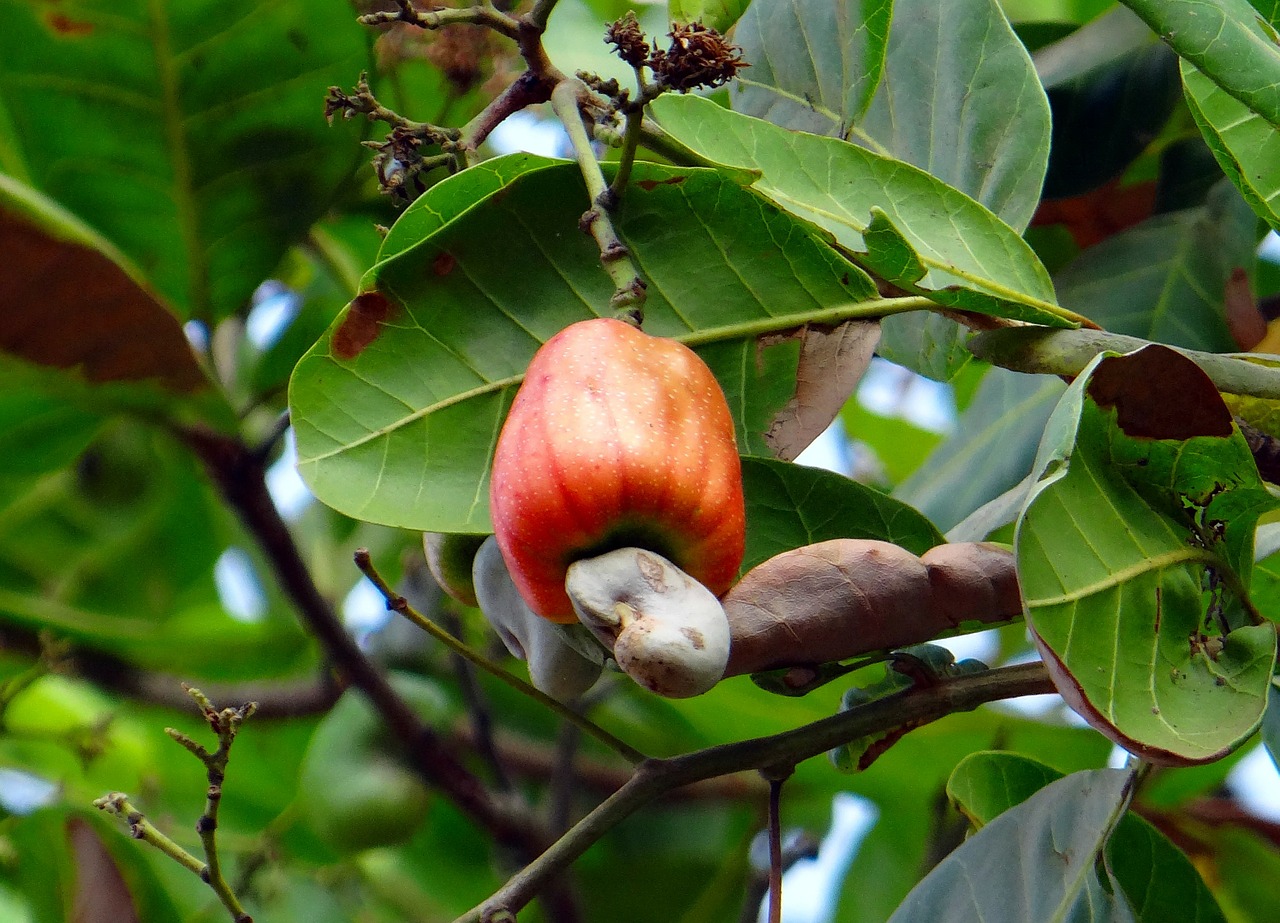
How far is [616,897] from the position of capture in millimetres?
1665

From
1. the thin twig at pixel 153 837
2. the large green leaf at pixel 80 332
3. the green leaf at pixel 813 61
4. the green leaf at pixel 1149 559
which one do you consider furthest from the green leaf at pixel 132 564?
the green leaf at pixel 1149 559

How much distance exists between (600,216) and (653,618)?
0.86 ft

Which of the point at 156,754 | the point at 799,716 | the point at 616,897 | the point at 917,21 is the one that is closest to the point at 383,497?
the point at 917,21

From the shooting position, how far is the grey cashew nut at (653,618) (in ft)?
2.02

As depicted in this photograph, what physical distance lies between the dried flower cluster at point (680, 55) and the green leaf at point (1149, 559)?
0.83 ft

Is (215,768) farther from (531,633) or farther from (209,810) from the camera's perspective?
(531,633)

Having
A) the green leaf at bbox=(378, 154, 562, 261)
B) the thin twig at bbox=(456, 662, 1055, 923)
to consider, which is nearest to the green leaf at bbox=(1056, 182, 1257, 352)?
the thin twig at bbox=(456, 662, 1055, 923)

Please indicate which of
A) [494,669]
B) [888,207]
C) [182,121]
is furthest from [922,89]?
[182,121]

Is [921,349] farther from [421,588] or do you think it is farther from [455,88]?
[421,588]

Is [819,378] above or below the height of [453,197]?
below

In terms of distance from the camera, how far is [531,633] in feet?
2.53

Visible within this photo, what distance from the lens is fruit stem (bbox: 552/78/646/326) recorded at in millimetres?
747

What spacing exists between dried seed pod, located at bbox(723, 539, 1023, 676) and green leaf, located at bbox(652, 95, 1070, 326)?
0.52 ft

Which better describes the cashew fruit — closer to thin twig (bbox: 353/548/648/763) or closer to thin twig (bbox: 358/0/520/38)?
thin twig (bbox: 353/548/648/763)
